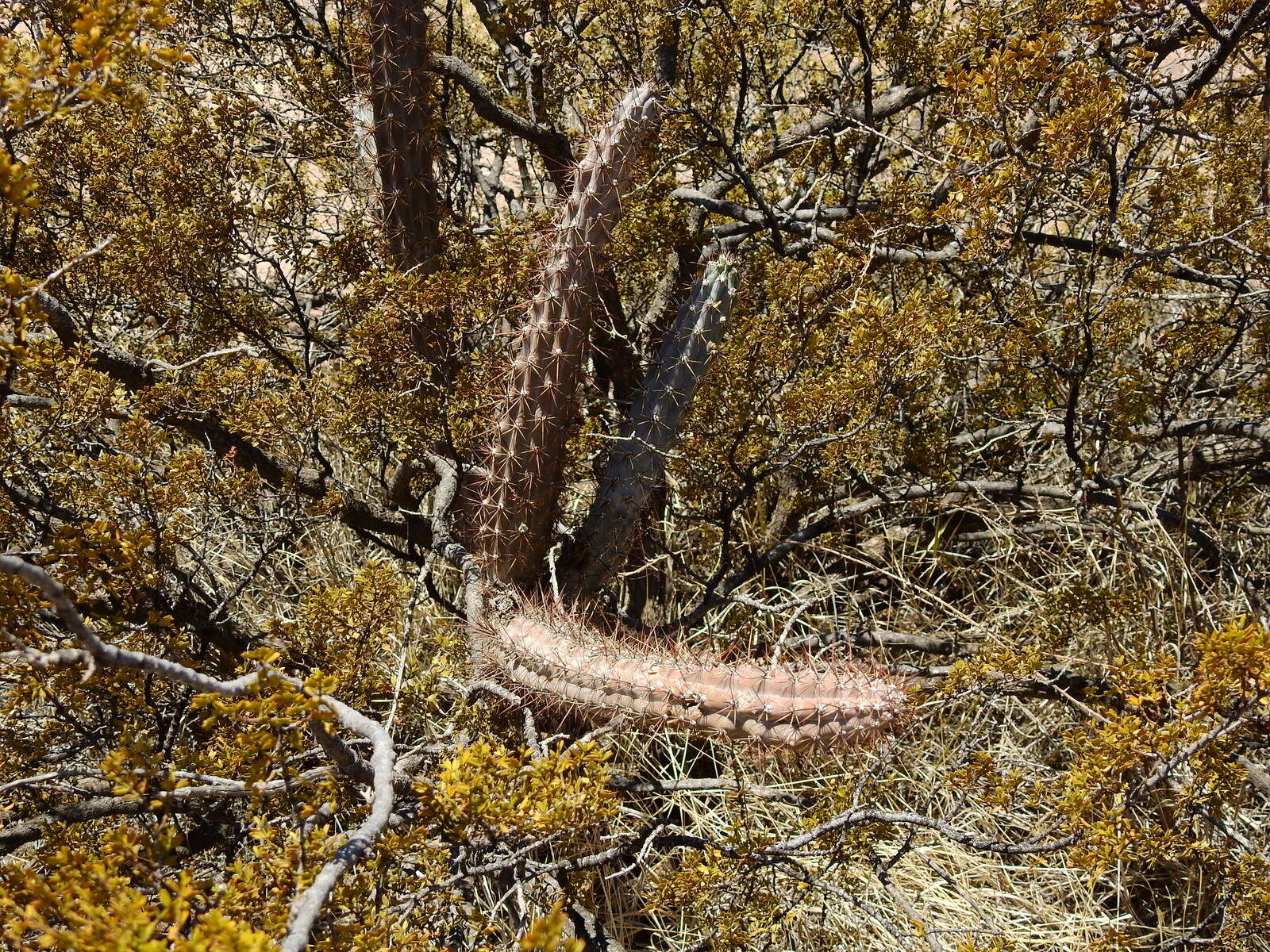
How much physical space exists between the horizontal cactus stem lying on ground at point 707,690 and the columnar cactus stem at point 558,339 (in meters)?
0.46

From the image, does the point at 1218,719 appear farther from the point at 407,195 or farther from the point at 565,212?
the point at 407,195

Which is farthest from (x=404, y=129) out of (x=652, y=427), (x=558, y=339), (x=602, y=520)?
(x=602, y=520)

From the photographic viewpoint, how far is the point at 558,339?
276cm

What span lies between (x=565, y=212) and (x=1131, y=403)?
2.24 metres

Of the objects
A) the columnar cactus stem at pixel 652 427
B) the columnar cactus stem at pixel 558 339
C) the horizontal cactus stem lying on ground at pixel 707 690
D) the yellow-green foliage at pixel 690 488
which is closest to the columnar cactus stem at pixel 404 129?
the yellow-green foliage at pixel 690 488

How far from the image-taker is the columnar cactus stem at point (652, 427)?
9.64ft

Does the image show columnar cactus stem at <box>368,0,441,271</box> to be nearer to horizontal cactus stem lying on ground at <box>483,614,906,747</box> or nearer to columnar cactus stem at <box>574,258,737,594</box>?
columnar cactus stem at <box>574,258,737,594</box>

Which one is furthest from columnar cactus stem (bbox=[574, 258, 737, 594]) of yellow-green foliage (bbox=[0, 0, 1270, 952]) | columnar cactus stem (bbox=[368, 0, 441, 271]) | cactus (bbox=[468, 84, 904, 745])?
columnar cactus stem (bbox=[368, 0, 441, 271])

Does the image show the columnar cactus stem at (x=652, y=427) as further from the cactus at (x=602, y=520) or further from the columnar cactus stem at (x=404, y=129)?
the columnar cactus stem at (x=404, y=129)

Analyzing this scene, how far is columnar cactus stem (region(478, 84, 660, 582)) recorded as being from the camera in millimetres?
2754

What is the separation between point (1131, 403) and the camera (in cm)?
354

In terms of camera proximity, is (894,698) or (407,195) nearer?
(894,698)

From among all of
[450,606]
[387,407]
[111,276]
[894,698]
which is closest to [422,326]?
[387,407]

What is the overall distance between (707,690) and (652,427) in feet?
3.27
